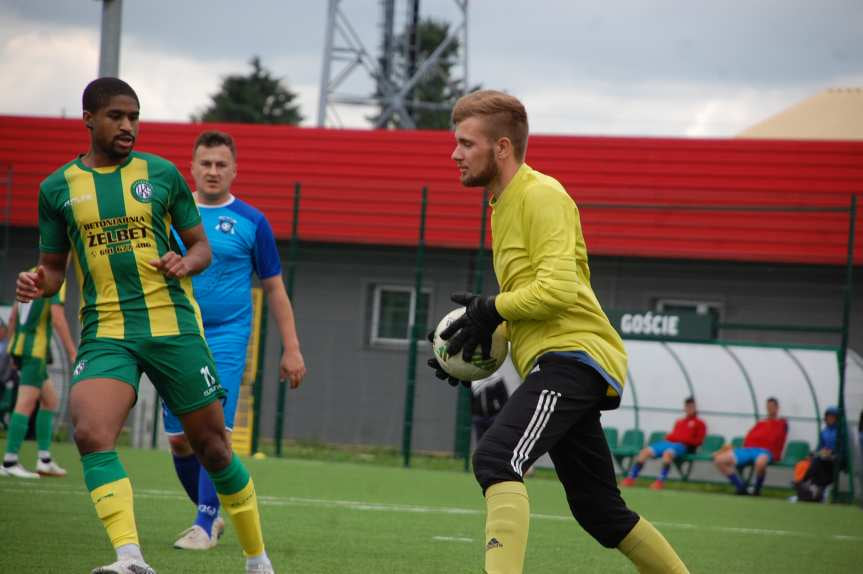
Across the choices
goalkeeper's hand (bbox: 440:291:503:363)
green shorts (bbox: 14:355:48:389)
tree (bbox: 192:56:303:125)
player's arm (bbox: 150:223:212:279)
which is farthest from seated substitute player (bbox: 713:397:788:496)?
tree (bbox: 192:56:303:125)

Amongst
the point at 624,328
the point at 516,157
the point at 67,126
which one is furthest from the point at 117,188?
the point at 67,126

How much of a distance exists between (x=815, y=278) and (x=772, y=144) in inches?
86.1

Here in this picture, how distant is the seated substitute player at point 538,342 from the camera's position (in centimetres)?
435

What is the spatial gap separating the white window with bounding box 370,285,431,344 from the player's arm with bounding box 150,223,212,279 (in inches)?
581

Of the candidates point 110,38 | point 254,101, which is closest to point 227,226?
point 110,38

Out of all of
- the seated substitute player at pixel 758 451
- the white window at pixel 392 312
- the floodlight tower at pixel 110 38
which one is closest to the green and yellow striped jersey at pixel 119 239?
the floodlight tower at pixel 110 38

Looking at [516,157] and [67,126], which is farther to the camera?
[67,126]

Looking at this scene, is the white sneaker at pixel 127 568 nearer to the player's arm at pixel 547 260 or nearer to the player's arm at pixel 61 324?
the player's arm at pixel 547 260

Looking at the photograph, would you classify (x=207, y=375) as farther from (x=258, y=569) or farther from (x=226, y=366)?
(x=226, y=366)

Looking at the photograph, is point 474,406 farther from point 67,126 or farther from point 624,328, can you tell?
point 67,126

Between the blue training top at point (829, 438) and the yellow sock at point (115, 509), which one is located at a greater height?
the yellow sock at point (115, 509)

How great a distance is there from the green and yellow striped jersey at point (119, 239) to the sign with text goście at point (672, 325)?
1180 cm

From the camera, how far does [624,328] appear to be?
54.7ft

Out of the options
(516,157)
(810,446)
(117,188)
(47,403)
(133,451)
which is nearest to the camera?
(516,157)
